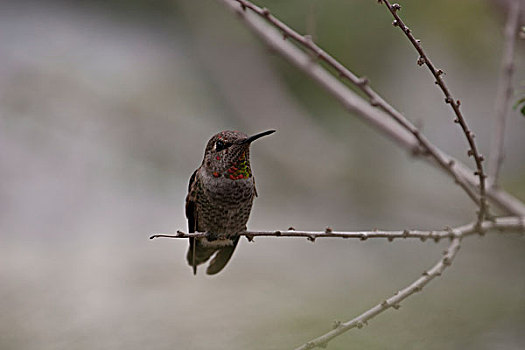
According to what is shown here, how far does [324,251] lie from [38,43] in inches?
115

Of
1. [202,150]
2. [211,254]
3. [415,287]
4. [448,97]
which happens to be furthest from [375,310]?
[202,150]

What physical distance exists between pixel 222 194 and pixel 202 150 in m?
2.75

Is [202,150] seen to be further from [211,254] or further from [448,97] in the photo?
[448,97]

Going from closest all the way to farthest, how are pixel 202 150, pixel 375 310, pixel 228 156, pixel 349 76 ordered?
pixel 375 310 → pixel 349 76 → pixel 228 156 → pixel 202 150

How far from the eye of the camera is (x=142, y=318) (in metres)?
1.91

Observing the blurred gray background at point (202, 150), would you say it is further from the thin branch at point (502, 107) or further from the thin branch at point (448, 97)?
the thin branch at point (448, 97)

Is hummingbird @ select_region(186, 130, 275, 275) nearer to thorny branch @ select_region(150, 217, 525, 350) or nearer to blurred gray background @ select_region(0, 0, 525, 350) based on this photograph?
blurred gray background @ select_region(0, 0, 525, 350)

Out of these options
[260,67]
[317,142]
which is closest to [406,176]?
[317,142]

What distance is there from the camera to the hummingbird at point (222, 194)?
5.97 ft

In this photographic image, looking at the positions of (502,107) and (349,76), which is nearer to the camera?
(349,76)

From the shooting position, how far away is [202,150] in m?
4.60

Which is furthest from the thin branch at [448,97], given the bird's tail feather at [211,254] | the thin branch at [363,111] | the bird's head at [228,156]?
the bird's tail feather at [211,254]

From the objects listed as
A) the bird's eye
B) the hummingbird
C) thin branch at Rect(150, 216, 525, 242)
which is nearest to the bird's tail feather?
the hummingbird

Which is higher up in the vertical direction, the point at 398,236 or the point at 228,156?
the point at 228,156
